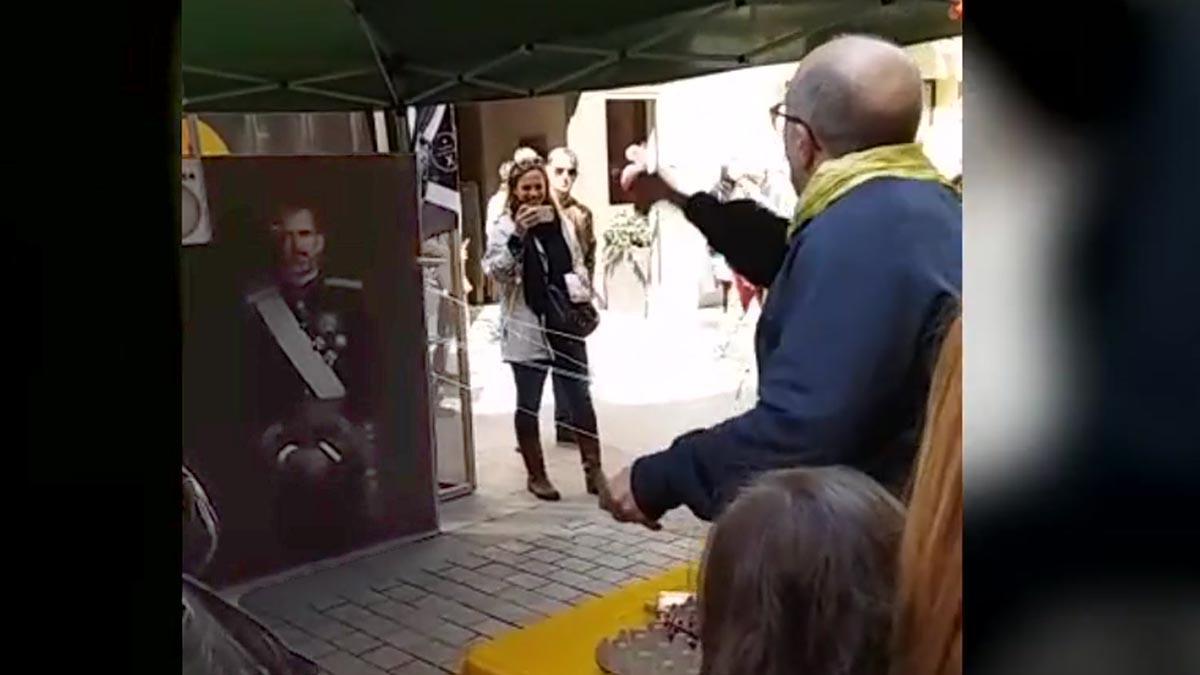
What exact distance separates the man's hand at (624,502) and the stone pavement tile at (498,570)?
94cm

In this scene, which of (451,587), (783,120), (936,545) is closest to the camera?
(936,545)

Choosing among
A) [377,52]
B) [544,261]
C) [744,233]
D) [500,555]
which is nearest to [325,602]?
[500,555]

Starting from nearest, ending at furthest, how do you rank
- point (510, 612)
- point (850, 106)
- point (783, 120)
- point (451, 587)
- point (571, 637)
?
point (850, 106) < point (783, 120) < point (571, 637) < point (510, 612) < point (451, 587)

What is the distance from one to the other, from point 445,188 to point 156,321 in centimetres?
236

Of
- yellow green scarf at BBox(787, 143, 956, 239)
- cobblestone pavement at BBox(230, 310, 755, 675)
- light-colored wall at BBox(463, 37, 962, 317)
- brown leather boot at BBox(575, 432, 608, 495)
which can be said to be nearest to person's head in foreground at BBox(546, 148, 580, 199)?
light-colored wall at BBox(463, 37, 962, 317)

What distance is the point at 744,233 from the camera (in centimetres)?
135

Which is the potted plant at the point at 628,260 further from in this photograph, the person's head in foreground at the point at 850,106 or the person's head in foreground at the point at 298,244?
the person's head in foreground at the point at 298,244

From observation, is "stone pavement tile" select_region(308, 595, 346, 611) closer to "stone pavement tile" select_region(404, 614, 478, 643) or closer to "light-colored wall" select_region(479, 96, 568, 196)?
"stone pavement tile" select_region(404, 614, 478, 643)

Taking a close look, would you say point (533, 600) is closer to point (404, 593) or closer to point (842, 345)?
point (404, 593)

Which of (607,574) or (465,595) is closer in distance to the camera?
(607,574)

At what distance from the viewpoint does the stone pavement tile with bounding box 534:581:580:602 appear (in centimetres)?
247

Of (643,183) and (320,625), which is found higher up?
(643,183)

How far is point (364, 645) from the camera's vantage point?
8.19 feet

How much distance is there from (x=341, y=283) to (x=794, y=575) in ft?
6.48
